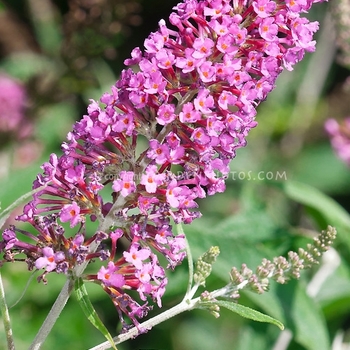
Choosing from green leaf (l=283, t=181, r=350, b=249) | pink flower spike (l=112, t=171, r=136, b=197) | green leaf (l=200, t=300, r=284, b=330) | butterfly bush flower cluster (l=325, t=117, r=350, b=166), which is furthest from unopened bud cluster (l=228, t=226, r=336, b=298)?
butterfly bush flower cluster (l=325, t=117, r=350, b=166)

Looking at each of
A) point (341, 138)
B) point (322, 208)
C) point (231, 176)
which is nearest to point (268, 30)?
point (322, 208)

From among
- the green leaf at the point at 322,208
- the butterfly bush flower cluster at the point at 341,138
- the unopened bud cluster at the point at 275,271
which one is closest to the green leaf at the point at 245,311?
the unopened bud cluster at the point at 275,271

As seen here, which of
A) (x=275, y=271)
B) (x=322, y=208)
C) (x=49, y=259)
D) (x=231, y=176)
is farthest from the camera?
(x=231, y=176)

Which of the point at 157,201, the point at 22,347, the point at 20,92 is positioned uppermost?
the point at 157,201

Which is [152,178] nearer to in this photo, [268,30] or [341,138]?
[268,30]

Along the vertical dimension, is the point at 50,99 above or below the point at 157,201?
below

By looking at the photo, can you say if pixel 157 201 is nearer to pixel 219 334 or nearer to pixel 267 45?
pixel 267 45

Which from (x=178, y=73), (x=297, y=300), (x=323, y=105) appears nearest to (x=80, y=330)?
(x=297, y=300)

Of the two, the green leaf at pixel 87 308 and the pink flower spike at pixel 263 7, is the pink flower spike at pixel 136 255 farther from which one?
the pink flower spike at pixel 263 7
